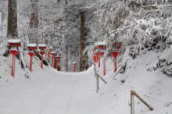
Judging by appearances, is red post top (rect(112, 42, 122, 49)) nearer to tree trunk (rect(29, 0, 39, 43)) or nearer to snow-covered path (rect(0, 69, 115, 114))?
snow-covered path (rect(0, 69, 115, 114))

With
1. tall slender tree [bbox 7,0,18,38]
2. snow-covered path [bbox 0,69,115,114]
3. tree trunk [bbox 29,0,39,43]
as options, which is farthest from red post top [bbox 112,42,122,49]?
tree trunk [bbox 29,0,39,43]

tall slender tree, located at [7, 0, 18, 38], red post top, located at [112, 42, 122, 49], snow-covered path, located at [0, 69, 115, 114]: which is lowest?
snow-covered path, located at [0, 69, 115, 114]

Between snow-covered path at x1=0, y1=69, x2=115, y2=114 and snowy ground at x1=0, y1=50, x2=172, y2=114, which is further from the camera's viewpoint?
snow-covered path at x1=0, y1=69, x2=115, y2=114

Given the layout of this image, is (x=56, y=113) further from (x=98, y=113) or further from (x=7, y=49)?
(x=7, y=49)

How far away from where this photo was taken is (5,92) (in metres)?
9.30

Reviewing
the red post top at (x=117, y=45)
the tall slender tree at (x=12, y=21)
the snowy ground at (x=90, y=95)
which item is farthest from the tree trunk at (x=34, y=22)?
the red post top at (x=117, y=45)

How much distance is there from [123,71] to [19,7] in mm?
17708

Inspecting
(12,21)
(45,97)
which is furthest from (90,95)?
(12,21)

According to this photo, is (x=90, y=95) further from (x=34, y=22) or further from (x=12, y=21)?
(x=34, y=22)

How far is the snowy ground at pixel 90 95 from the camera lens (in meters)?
A: 6.45

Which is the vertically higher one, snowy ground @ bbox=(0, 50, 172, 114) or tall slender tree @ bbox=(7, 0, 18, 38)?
tall slender tree @ bbox=(7, 0, 18, 38)

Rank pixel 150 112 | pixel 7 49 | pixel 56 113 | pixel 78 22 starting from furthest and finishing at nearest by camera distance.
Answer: pixel 78 22 → pixel 7 49 → pixel 56 113 → pixel 150 112


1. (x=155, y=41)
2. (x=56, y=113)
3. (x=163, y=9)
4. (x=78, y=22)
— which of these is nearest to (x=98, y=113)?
(x=56, y=113)

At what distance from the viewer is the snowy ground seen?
254 inches
